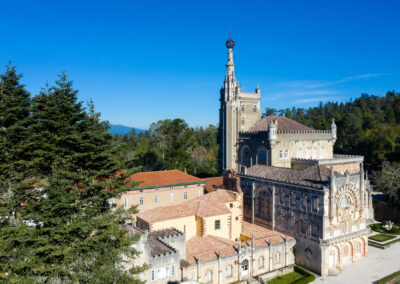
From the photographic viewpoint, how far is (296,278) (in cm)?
3116

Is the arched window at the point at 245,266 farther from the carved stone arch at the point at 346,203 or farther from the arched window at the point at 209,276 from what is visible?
the carved stone arch at the point at 346,203

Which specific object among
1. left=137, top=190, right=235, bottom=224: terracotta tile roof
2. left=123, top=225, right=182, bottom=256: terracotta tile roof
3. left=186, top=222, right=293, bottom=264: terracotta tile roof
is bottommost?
left=186, top=222, right=293, bottom=264: terracotta tile roof

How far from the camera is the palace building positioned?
32312mm

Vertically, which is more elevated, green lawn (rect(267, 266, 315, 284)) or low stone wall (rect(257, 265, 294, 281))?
low stone wall (rect(257, 265, 294, 281))

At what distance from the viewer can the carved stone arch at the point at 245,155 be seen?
159ft

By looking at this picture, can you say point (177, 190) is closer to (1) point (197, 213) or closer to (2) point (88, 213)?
(1) point (197, 213)

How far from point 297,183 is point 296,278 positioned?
9.64 meters

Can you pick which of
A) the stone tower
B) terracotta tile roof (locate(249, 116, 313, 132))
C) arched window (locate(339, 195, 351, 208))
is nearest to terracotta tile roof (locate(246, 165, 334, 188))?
arched window (locate(339, 195, 351, 208))

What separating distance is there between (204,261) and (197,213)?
5783 mm

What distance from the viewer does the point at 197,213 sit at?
32.1 metres

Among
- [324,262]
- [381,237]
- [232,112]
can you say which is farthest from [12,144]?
[381,237]

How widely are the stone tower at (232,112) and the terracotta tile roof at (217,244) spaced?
57.1 ft

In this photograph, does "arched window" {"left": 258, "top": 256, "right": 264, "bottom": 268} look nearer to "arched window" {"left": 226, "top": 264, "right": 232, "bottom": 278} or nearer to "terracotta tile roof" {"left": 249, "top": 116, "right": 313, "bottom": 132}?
"arched window" {"left": 226, "top": 264, "right": 232, "bottom": 278}

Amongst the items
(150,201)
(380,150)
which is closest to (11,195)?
(150,201)
